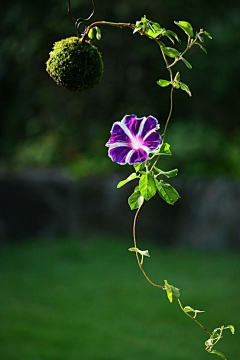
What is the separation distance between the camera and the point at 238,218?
4609 millimetres

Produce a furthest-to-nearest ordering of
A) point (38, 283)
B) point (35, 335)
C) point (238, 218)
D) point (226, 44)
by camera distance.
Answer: point (226, 44) → point (238, 218) → point (38, 283) → point (35, 335)

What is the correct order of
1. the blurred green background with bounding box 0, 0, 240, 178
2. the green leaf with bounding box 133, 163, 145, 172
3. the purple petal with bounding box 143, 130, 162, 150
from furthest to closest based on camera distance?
the blurred green background with bounding box 0, 0, 240, 178
the green leaf with bounding box 133, 163, 145, 172
the purple petal with bounding box 143, 130, 162, 150

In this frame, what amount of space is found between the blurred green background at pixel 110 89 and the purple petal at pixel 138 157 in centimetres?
419

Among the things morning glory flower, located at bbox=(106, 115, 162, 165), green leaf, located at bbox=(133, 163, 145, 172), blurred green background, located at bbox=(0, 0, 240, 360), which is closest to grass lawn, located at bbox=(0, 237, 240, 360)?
blurred green background, located at bbox=(0, 0, 240, 360)

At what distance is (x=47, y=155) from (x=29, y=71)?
110 centimetres

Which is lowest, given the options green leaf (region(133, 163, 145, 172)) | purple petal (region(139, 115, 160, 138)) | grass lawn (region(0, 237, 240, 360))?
purple petal (region(139, 115, 160, 138))

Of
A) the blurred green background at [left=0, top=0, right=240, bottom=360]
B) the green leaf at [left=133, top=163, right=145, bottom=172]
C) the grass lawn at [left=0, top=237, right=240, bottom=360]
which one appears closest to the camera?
the green leaf at [left=133, top=163, right=145, bottom=172]

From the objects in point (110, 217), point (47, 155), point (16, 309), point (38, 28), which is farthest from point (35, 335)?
point (38, 28)

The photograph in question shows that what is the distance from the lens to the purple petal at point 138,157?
1026 mm

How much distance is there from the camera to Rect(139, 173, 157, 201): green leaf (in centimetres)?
111

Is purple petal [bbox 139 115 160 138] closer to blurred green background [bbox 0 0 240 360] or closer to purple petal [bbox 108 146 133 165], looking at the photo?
purple petal [bbox 108 146 133 165]

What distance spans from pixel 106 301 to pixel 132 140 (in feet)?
8.88

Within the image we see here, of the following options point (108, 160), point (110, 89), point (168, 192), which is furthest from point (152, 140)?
point (110, 89)

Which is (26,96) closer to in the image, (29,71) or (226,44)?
(29,71)
